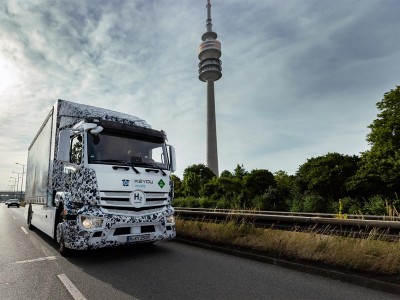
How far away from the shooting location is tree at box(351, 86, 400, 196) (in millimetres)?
27922

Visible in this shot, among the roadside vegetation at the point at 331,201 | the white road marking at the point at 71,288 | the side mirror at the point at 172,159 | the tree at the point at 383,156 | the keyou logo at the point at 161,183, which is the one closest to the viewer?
the white road marking at the point at 71,288

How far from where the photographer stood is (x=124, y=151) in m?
6.85

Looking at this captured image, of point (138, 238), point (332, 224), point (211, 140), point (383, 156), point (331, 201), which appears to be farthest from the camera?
point (211, 140)

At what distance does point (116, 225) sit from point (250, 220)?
4.60 metres

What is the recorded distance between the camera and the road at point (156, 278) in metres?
4.46

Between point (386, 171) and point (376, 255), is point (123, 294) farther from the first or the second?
point (386, 171)

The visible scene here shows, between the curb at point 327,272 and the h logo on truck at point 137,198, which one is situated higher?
the h logo on truck at point 137,198

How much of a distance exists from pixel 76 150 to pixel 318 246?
557cm

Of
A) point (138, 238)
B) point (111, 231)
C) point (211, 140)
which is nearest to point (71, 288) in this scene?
point (111, 231)

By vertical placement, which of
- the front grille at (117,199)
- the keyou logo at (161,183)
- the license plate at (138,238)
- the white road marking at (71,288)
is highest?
the keyou logo at (161,183)

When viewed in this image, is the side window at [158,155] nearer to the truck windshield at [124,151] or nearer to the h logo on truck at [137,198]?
the truck windshield at [124,151]

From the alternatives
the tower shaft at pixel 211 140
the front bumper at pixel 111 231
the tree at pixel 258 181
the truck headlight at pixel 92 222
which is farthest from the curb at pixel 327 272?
the tower shaft at pixel 211 140

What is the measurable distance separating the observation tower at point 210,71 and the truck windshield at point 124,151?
96.2 m

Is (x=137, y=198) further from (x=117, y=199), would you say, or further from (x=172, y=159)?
(x=172, y=159)
